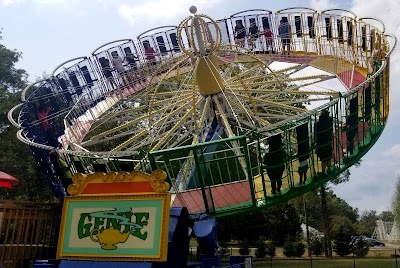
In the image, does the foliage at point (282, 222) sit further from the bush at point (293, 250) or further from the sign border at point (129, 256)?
the sign border at point (129, 256)

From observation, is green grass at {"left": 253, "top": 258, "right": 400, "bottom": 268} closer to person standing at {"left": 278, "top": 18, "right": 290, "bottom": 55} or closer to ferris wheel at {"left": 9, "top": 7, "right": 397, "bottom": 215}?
ferris wheel at {"left": 9, "top": 7, "right": 397, "bottom": 215}

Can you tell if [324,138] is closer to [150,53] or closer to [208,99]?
[208,99]

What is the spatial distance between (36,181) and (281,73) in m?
18.3

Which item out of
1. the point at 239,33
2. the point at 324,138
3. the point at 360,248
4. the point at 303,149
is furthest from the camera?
the point at 360,248

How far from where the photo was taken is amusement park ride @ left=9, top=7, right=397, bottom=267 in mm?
11875

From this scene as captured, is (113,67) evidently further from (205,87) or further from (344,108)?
(344,108)

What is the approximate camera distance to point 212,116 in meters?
18.1

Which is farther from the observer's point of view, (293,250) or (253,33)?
(293,250)

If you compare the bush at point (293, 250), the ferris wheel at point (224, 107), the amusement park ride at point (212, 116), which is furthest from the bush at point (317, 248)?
the ferris wheel at point (224, 107)

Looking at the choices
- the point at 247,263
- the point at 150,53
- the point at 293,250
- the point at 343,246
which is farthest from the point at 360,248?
the point at 247,263

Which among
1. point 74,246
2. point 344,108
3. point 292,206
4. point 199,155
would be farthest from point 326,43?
point 292,206

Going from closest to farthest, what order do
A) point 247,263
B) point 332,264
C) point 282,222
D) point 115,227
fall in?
point 115,227 < point 247,263 < point 332,264 < point 282,222

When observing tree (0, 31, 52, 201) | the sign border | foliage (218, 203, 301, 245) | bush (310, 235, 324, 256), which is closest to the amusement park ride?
the sign border

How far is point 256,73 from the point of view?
2155 cm
